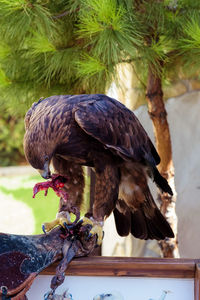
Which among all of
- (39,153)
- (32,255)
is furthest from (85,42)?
(32,255)

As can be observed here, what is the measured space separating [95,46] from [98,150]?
0.51m

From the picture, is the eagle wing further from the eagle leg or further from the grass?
the grass

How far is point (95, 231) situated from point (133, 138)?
465mm

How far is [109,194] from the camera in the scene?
214cm

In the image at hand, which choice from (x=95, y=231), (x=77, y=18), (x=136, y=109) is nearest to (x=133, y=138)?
(x=95, y=231)

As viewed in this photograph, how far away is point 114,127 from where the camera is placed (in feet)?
7.14

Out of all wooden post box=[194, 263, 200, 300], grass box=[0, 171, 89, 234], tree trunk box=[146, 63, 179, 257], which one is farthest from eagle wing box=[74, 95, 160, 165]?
grass box=[0, 171, 89, 234]

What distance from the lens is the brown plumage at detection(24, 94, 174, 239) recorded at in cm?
204

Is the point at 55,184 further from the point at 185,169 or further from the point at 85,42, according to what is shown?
the point at 185,169

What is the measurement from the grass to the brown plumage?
3293mm

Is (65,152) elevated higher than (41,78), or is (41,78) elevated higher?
(41,78)

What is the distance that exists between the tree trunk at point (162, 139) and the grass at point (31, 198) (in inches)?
110

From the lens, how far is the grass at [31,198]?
19.6 ft

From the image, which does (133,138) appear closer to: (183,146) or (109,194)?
(109,194)
